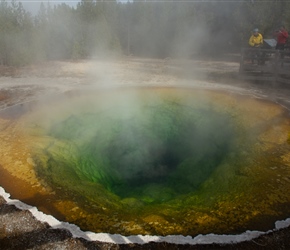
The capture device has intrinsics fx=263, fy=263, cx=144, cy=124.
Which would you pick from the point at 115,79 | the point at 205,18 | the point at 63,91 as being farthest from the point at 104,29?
the point at 63,91

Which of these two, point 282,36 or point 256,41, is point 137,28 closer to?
point 256,41

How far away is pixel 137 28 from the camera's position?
79.8 ft

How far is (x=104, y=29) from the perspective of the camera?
811 inches

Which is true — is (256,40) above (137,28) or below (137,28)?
below

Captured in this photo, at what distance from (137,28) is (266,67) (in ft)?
53.8

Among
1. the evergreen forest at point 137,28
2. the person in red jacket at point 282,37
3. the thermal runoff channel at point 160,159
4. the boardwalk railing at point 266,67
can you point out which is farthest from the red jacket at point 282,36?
the evergreen forest at point 137,28

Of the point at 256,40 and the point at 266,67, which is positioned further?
the point at 256,40

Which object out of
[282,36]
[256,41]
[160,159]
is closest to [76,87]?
[160,159]

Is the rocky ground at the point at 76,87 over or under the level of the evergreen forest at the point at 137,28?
under

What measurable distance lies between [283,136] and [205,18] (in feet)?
58.1

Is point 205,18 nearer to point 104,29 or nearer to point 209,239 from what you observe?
point 104,29

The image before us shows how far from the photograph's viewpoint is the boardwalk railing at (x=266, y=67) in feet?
32.4

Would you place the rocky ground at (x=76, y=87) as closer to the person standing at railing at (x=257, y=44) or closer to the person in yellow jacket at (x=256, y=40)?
the person standing at railing at (x=257, y=44)

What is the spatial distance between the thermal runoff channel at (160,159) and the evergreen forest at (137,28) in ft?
36.0
